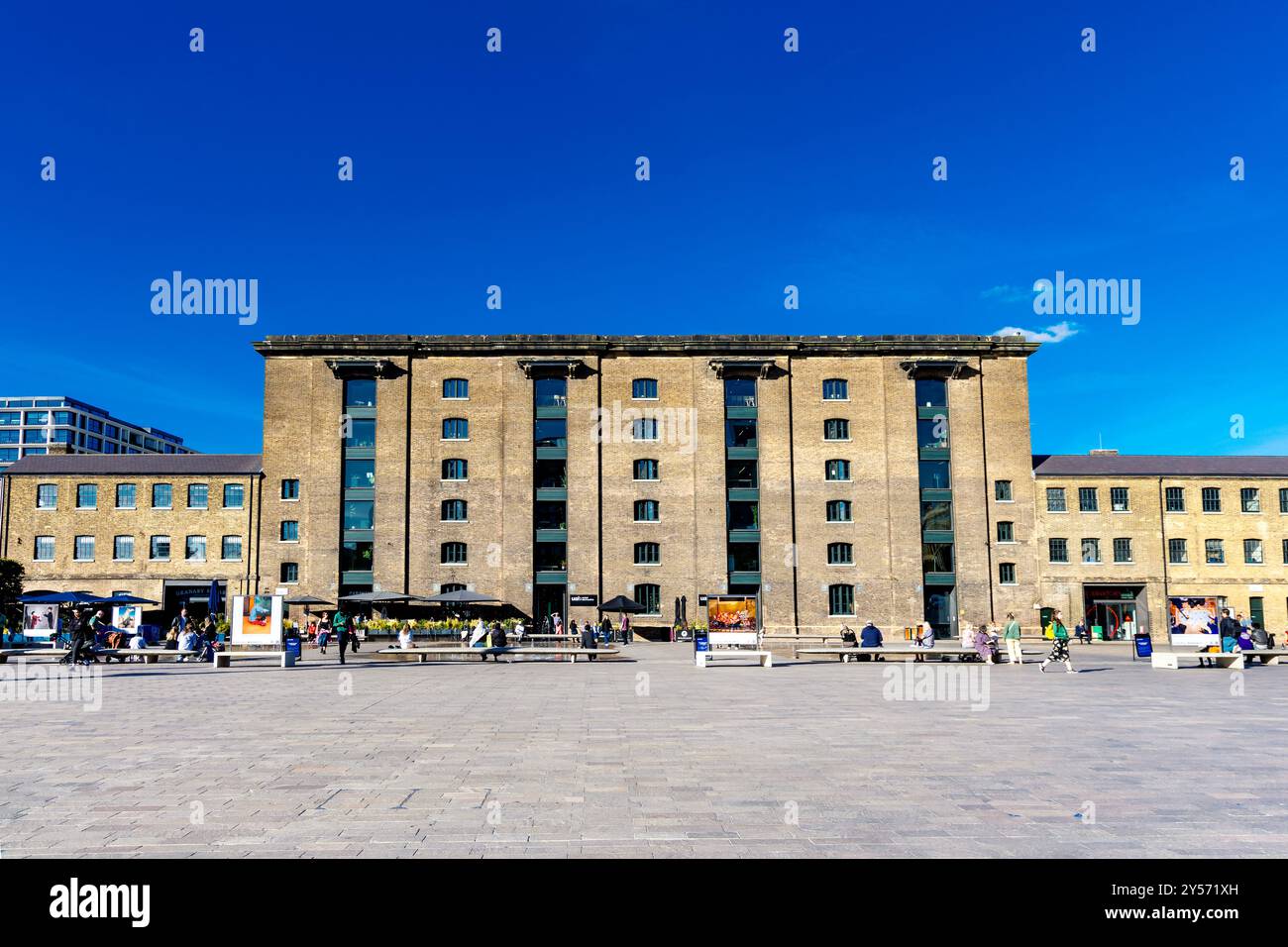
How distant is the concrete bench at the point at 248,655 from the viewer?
25.3 metres

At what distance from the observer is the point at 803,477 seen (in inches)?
1943

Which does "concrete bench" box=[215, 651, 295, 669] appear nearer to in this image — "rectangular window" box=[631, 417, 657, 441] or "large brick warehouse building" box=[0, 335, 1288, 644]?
"large brick warehouse building" box=[0, 335, 1288, 644]

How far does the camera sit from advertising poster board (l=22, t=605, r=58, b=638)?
39.9 meters

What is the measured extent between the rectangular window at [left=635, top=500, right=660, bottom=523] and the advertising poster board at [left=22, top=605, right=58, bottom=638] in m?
27.6

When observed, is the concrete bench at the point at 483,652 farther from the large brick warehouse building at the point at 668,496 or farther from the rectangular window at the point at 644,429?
the rectangular window at the point at 644,429

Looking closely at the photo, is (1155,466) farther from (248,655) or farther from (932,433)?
(248,655)

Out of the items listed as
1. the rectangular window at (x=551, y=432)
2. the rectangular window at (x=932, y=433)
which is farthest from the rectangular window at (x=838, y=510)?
the rectangular window at (x=551, y=432)

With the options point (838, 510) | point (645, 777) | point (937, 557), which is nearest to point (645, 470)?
point (838, 510)

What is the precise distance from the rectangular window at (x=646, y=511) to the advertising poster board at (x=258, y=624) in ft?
78.2

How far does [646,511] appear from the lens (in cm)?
4909

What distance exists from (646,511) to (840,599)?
11318 millimetres

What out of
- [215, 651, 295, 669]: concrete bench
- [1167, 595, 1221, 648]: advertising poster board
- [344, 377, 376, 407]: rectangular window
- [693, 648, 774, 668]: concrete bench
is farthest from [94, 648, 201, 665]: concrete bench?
[1167, 595, 1221, 648]: advertising poster board
